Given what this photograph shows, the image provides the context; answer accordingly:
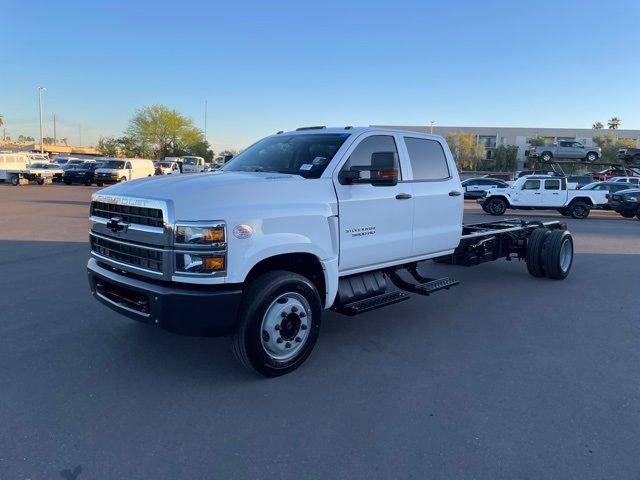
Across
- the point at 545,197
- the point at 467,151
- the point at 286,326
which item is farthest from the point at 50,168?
the point at 467,151

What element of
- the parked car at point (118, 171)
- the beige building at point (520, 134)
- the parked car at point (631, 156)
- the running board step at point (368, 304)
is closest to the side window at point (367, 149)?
the running board step at point (368, 304)

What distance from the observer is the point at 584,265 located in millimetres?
9820

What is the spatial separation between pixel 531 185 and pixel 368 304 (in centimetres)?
2056

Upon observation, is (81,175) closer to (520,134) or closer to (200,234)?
(200,234)

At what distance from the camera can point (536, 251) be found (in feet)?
27.0

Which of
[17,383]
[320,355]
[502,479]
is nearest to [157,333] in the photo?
[17,383]

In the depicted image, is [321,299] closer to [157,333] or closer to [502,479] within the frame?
[157,333]

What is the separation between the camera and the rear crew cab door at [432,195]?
5449 millimetres

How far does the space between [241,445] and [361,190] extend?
254 cm

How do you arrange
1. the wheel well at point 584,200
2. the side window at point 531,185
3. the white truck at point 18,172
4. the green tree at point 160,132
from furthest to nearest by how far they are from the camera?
the green tree at point 160,132, the white truck at point 18,172, the side window at point 531,185, the wheel well at point 584,200

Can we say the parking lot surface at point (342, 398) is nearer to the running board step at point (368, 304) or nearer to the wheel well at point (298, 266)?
the running board step at point (368, 304)

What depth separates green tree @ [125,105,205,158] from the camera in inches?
2825

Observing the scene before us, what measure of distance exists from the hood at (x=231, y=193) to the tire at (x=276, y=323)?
598 mm

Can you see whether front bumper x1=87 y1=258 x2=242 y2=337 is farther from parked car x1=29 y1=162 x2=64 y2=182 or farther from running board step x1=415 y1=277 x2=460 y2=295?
parked car x1=29 y1=162 x2=64 y2=182
